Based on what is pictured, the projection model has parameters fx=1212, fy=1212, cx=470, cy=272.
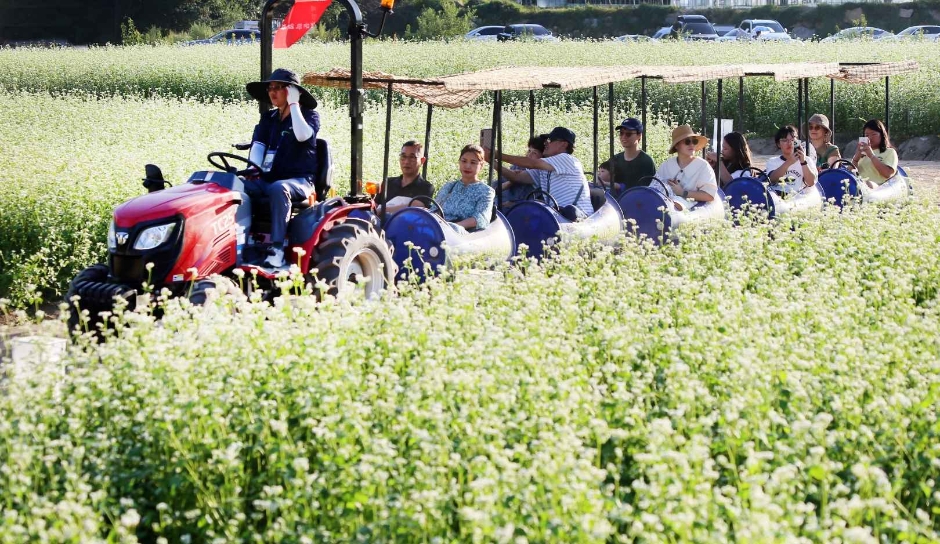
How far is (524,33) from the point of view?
43281mm

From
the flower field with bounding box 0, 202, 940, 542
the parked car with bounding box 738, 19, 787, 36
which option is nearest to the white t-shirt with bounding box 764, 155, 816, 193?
the flower field with bounding box 0, 202, 940, 542

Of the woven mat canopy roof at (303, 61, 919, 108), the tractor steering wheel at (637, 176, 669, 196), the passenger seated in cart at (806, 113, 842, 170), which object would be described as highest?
the woven mat canopy roof at (303, 61, 919, 108)

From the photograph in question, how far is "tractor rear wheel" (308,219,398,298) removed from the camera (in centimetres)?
787

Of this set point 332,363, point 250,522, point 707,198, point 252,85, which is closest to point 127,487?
point 250,522

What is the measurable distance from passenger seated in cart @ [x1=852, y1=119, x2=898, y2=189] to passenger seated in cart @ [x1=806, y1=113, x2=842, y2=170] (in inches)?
9.5

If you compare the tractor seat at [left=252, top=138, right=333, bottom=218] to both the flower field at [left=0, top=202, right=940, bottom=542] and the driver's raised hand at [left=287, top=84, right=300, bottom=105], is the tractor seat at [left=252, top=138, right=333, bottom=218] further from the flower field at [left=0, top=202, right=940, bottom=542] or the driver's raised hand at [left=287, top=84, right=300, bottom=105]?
the flower field at [left=0, top=202, right=940, bottom=542]

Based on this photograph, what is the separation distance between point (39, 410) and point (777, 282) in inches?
164

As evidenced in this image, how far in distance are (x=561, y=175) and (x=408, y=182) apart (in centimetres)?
132

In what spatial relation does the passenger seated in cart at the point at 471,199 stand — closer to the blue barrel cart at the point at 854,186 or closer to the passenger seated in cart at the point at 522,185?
the passenger seated in cart at the point at 522,185

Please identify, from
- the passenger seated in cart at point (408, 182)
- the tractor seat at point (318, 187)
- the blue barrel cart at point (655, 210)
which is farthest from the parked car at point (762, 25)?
the tractor seat at point (318, 187)

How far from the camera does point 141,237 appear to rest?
698cm

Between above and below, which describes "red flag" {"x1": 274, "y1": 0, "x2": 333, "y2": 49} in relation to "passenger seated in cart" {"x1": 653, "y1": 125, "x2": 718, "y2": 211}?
above

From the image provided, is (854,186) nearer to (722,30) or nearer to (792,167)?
(792,167)

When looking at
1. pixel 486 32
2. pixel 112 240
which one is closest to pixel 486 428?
pixel 112 240
